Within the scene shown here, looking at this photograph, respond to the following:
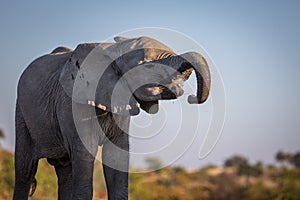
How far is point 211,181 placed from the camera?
28.0 meters

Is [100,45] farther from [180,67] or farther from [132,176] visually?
[132,176]

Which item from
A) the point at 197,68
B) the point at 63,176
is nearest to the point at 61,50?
the point at 63,176

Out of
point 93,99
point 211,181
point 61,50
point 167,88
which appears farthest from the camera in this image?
point 211,181

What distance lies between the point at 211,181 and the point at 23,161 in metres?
22.3

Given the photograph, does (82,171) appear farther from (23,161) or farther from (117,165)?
(23,161)

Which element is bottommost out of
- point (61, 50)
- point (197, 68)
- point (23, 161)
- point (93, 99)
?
point (23, 161)

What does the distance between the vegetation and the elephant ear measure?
9136mm

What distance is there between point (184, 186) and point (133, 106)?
2148 centimetres

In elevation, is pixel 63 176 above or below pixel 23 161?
below

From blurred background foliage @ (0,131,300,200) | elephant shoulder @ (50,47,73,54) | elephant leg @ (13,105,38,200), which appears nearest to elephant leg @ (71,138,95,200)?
elephant leg @ (13,105,38,200)

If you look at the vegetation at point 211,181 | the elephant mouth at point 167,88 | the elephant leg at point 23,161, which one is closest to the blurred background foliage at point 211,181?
the vegetation at point 211,181

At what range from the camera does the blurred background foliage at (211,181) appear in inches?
666

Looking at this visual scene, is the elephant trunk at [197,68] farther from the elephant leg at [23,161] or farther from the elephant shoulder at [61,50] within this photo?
the elephant leg at [23,161]

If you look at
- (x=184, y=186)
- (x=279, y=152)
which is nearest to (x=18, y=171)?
(x=184, y=186)
